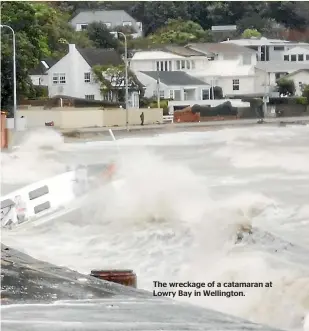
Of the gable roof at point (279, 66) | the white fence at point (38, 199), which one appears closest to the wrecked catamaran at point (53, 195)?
the white fence at point (38, 199)

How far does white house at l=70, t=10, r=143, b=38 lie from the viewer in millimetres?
4977

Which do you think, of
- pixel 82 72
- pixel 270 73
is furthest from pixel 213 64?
pixel 82 72

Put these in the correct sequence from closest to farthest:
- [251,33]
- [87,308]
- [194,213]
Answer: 1. [87,308]
2. [194,213]
3. [251,33]

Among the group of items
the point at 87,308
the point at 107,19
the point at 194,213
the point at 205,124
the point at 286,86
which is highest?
the point at 107,19

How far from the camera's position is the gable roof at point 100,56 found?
496 centimetres

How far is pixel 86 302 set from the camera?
15.6 feet

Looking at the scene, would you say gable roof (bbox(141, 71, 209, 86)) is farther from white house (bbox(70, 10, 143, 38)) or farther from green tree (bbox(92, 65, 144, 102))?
white house (bbox(70, 10, 143, 38))

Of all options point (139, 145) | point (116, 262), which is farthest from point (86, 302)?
point (139, 145)

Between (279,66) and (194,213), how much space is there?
0.53 metres

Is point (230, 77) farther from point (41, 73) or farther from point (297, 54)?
point (41, 73)

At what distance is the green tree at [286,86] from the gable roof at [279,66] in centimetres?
3

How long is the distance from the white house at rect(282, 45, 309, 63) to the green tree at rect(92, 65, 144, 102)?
0.46 m

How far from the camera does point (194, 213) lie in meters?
4.86

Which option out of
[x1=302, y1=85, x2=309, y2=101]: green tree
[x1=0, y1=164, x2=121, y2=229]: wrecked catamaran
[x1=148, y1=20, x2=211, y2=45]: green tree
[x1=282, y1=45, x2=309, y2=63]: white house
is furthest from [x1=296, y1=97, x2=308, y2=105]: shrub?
[x1=0, y1=164, x2=121, y2=229]: wrecked catamaran
